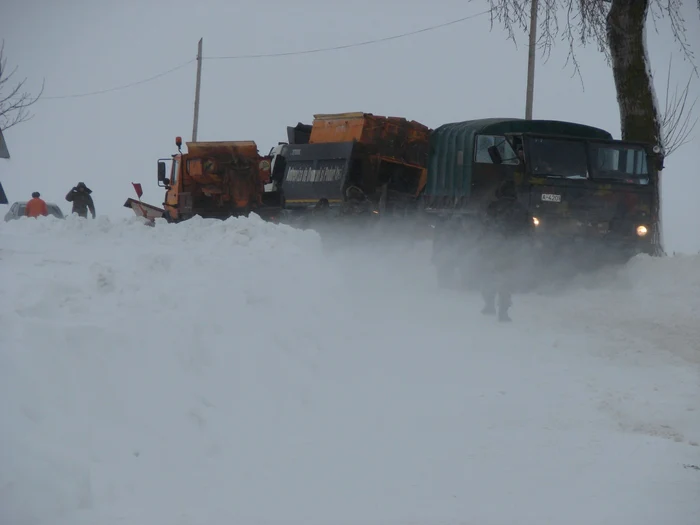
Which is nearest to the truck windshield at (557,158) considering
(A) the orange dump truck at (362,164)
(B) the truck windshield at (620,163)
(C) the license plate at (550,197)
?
(B) the truck windshield at (620,163)

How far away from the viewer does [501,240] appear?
12820 mm

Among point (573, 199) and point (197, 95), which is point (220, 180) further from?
point (197, 95)

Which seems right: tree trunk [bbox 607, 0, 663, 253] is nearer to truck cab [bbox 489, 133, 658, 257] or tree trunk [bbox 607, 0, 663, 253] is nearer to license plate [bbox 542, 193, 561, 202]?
truck cab [bbox 489, 133, 658, 257]

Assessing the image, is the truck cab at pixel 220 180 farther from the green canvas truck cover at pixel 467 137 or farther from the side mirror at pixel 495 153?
the side mirror at pixel 495 153

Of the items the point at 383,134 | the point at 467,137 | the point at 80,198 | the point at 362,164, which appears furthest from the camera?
the point at 80,198

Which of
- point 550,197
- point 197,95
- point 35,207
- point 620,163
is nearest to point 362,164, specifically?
point 550,197

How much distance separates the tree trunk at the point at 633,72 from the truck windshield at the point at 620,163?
3.11m

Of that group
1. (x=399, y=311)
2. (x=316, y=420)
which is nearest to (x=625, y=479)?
(x=316, y=420)

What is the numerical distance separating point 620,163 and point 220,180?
11.8m

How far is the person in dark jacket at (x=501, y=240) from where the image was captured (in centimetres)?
1231

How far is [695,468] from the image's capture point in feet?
20.5

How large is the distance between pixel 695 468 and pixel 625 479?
63cm

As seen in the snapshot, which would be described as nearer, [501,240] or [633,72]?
[501,240]

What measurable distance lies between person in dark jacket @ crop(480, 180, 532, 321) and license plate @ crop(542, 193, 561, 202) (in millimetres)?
2297
